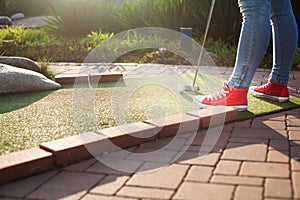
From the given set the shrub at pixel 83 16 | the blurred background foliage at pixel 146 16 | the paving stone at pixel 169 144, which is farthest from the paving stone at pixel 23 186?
the shrub at pixel 83 16

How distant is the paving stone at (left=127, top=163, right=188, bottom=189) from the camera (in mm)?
2043

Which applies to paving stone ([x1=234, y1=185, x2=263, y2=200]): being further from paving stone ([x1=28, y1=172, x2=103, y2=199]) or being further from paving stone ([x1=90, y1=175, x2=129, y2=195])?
paving stone ([x1=28, y1=172, x2=103, y2=199])

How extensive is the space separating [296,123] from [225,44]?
145 inches

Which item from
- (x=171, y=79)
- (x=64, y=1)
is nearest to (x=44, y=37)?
(x=64, y=1)

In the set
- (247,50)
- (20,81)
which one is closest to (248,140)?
(247,50)

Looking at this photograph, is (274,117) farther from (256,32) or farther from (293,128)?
(256,32)

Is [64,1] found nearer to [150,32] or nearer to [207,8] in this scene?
[150,32]

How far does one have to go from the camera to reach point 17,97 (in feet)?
12.1

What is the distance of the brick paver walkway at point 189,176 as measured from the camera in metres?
1.95

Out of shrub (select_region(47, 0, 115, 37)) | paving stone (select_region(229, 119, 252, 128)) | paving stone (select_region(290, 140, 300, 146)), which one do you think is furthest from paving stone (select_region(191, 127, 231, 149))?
shrub (select_region(47, 0, 115, 37))

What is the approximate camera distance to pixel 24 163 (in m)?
2.10

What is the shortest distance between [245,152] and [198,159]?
27 centimetres

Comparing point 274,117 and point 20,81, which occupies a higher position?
point 20,81

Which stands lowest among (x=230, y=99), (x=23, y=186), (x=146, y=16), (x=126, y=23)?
(x=23, y=186)
